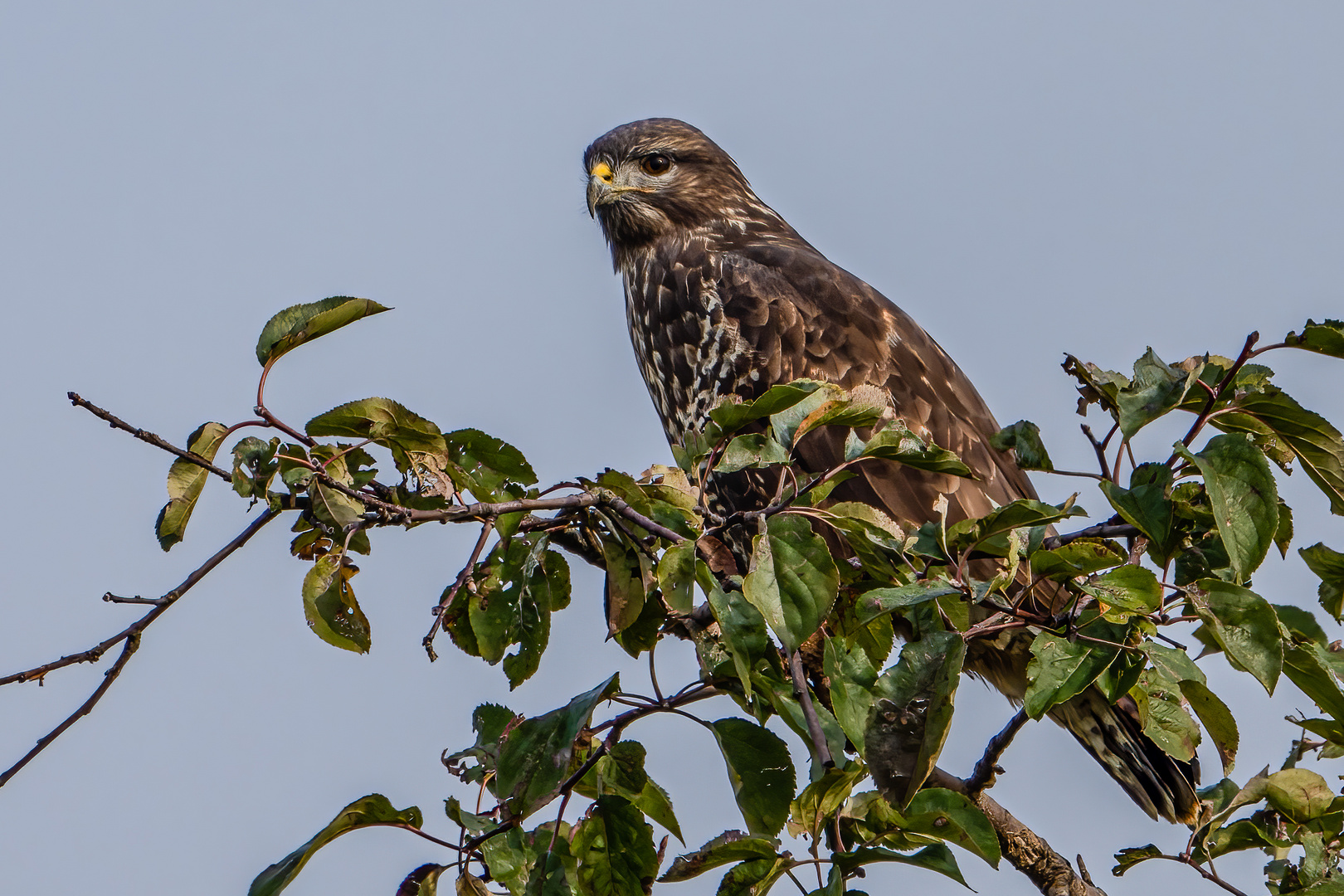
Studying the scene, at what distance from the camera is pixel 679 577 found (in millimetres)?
2047

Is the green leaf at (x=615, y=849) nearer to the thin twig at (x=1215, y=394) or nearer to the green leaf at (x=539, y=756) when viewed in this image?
the green leaf at (x=539, y=756)

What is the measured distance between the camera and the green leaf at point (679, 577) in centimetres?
203

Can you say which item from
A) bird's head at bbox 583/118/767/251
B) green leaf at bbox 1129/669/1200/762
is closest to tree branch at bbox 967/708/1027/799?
green leaf at bbox 1129/669/1200/762

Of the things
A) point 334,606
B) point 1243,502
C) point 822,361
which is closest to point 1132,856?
point 1243,502

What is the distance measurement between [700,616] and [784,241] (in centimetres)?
309

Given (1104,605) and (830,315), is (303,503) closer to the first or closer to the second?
(1104,605)

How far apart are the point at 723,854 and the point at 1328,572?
127 centimetres

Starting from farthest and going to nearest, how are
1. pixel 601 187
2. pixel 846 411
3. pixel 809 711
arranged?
pixel 601 187 → pixel 846 411 → pixel 809 711

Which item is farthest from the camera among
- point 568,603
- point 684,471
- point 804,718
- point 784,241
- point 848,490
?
point 784,241

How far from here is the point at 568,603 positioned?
2.53 metres

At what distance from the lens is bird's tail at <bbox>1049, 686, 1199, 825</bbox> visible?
4.04 metres

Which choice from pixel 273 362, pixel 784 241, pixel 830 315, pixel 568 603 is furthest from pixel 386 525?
pixel 784 241

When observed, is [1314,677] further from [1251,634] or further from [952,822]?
[952,822]

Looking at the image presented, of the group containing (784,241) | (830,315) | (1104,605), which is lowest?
(1104,605)
